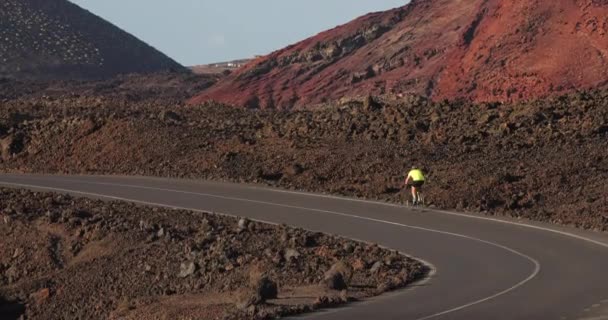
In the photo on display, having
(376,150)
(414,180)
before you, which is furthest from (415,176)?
(376,150)

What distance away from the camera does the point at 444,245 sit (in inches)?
1049

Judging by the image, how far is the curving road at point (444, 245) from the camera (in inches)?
729

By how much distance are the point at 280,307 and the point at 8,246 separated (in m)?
13.5

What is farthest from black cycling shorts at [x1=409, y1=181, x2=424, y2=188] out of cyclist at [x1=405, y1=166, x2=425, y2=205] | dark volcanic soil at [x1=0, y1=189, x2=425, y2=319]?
dark volcanic soil at [x1=0, y1=189, x2=425, y2=319]

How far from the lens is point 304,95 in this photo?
232 ft

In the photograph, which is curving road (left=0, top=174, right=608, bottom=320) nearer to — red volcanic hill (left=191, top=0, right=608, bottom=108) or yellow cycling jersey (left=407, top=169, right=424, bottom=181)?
yellow cycling jersey (left=407, top=169, right=424, bottom=181)

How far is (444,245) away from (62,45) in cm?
11231

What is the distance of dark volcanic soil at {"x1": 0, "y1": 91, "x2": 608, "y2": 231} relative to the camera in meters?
34.9

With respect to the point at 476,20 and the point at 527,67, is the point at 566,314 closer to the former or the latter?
the point at 527,67

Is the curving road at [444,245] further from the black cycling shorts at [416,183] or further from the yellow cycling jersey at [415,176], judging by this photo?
the yellow cycling jersey at [415,176]

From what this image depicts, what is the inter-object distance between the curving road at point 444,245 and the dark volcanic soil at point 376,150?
193 centimetres

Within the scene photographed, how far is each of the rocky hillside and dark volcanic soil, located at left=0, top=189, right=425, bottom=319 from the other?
95.8 metres

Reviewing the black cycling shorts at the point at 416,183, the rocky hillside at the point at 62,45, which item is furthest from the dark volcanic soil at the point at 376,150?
the rocky hillside at the point at 62,45

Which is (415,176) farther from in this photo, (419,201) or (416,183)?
(419,201)
